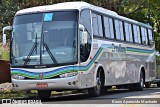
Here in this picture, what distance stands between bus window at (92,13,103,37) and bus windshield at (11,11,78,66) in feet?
5.27

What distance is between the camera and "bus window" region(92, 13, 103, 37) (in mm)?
17747

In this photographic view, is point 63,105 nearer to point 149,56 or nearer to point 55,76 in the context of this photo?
point 55,76

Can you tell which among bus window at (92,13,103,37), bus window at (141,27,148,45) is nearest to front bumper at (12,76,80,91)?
bus window at (92,13,103,37)

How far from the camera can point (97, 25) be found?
18.1 m

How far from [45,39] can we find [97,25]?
114 inches

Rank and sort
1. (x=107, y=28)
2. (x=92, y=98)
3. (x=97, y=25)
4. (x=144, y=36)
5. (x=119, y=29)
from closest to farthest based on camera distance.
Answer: (x=92, y=98) < (x=97, y=25) < (x=107, y=28) < (x=119, y=29) < (x=144, y=36)

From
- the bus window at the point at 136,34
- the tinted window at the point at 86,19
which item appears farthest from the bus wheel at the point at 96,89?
the bus window at the point at 136,34

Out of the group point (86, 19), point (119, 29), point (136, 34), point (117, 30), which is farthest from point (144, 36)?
point (86, 19)

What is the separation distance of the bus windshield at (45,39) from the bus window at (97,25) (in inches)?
63.2

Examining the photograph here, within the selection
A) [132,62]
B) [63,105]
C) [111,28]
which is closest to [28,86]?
[63,105]

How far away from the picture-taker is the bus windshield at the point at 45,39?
15898mm

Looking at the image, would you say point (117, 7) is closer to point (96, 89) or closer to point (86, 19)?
point (86, 19)

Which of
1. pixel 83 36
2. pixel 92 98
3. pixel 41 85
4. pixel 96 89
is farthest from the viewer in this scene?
pixel 96 89

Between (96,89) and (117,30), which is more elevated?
(117,30)
